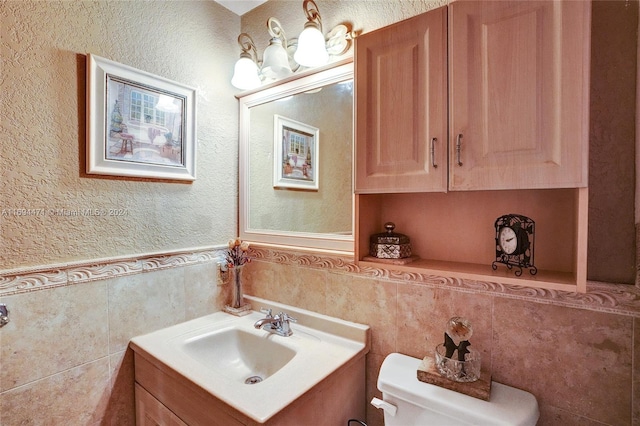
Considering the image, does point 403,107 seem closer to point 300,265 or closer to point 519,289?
point 519,289

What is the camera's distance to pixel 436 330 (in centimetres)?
108

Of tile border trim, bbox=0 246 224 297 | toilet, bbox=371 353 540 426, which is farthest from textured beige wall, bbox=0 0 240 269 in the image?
toilet, bbox=371 353 540 426

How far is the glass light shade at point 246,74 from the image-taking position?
149cm

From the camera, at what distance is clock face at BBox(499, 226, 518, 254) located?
0.89 metres

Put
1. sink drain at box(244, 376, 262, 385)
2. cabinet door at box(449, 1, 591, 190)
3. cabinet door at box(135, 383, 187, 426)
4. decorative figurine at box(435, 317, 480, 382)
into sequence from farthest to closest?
1. sink drain at box(244, 376, 262, 385)
2. cabinet door at box(135, 383, 187, 426)
3. decorative figurine at box(435, 317, 480, 382)
4. cabinet door at box(449, 1, 591, 190)

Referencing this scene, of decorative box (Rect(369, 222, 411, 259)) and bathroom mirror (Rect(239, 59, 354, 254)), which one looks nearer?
decorative box (Rect(369, 222, 411, 259))

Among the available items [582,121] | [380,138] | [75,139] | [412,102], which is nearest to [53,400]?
[75,139]

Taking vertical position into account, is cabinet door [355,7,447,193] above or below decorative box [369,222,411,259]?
above

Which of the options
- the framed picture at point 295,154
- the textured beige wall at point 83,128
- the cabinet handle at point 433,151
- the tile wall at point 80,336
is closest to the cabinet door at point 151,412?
the tile wall at point 80,336

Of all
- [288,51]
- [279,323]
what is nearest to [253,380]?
[279,323]

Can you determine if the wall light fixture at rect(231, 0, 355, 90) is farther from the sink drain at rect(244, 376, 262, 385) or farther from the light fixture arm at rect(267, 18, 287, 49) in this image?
the sink drain at rect(244, 376, 262, 385)

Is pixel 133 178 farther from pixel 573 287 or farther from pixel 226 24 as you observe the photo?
pixel 573 287

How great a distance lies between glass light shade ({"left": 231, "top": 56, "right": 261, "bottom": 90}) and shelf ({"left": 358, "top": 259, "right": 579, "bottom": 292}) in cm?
104

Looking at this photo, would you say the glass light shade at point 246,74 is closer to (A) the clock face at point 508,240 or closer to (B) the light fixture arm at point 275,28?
(B) the light fixture arm at point 275,28
